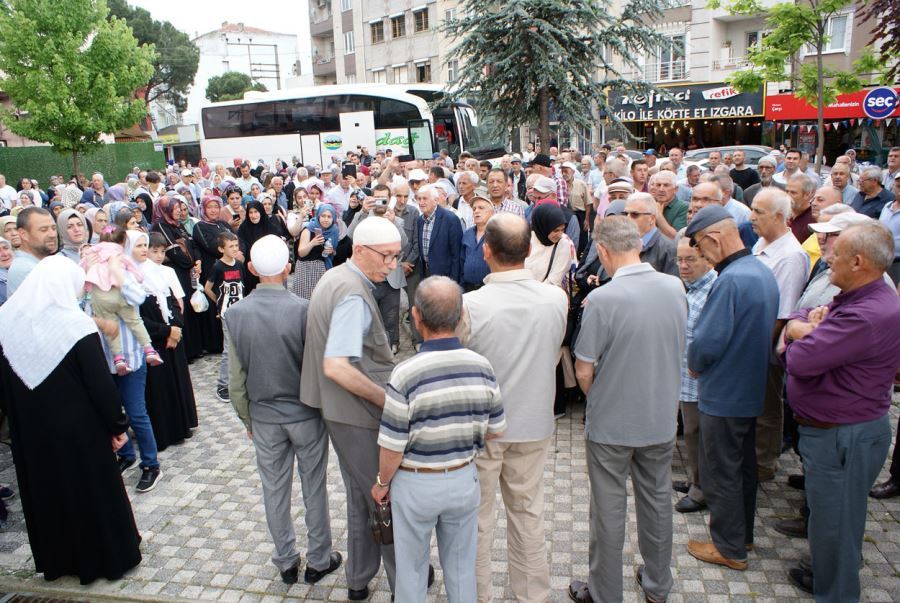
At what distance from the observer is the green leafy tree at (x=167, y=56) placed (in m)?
51.0

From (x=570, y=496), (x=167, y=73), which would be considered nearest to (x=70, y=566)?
(x=570, y=496)

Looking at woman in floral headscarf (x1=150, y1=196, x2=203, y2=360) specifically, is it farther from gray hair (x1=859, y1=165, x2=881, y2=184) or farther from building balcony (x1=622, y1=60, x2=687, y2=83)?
building balcony (x1=622, y1=60, x2=687, y2=83)

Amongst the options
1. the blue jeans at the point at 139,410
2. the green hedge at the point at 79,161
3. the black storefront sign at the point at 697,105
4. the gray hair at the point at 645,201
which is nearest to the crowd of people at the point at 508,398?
the blue jeans at the point at 139,410

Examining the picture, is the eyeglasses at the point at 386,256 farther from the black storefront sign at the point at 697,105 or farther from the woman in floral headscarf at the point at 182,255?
the black storefront sign at the point at 697,105

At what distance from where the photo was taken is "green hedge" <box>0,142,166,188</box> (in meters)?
26.0

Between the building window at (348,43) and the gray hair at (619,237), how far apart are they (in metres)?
40.0

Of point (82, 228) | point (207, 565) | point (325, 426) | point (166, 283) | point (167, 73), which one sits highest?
point (167, 73)

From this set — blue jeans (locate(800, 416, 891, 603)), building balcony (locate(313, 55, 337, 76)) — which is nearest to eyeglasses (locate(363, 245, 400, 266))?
blue jeans (locate(800, 416, 891, 603))

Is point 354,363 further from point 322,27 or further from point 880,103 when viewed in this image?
point 322,27

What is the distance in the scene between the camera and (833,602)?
10.4 feet

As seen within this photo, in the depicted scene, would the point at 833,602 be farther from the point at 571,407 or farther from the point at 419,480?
the point at 571,407

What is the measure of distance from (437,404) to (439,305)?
414 mm

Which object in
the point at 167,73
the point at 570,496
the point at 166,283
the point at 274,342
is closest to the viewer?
the point at 274,342

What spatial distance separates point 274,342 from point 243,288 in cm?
403
